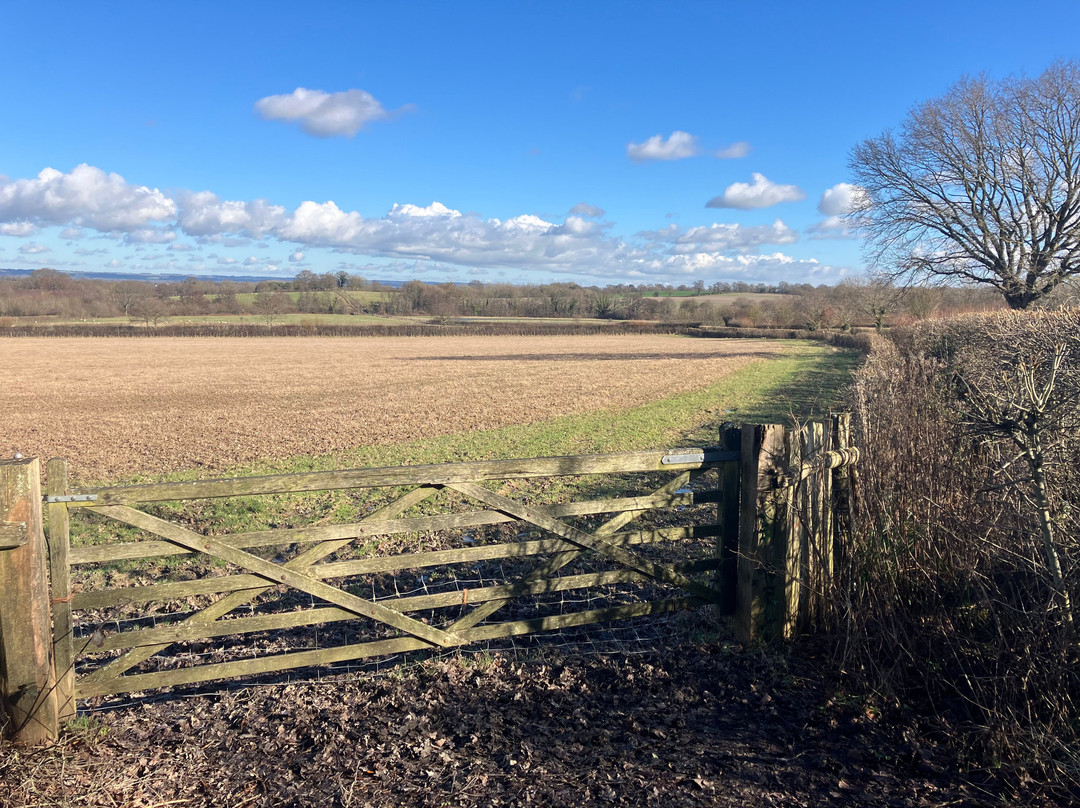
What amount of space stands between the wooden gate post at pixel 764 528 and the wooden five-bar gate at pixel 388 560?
0.4 inches

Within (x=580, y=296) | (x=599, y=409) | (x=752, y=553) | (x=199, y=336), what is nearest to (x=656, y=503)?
(x=752, y=553)

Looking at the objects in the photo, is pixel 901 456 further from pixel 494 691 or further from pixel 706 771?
pixel 494 691

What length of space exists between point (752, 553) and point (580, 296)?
425 ft

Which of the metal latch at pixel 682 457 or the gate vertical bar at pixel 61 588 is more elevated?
the metal latch at pixel 682 457

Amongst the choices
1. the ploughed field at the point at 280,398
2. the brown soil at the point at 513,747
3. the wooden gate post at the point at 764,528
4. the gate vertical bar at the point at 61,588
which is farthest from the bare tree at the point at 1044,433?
the ploughed field at the point at 280,398

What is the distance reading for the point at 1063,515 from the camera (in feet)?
13.3

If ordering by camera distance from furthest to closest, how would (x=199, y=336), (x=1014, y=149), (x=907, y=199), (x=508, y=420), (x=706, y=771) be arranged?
(x=199, y=336) → (x=907, y=199) → (x=1014, y=149) → (x=508, y=420) → (x=706, y=771)

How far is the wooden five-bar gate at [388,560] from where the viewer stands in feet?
12.6

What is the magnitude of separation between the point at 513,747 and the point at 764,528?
7.66ft

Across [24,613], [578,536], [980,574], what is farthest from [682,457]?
[24,613]

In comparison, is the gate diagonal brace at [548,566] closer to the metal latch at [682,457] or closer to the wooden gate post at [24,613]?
the metal latch at [682,457]

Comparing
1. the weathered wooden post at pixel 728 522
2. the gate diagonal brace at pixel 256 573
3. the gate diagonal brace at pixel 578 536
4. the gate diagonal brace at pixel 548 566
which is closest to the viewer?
the gate diagonal brace at pixel 256 573

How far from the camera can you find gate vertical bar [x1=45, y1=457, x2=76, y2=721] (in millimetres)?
3842

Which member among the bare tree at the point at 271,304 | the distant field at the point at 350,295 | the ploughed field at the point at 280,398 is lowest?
the ploughed field at the point at 280,398
